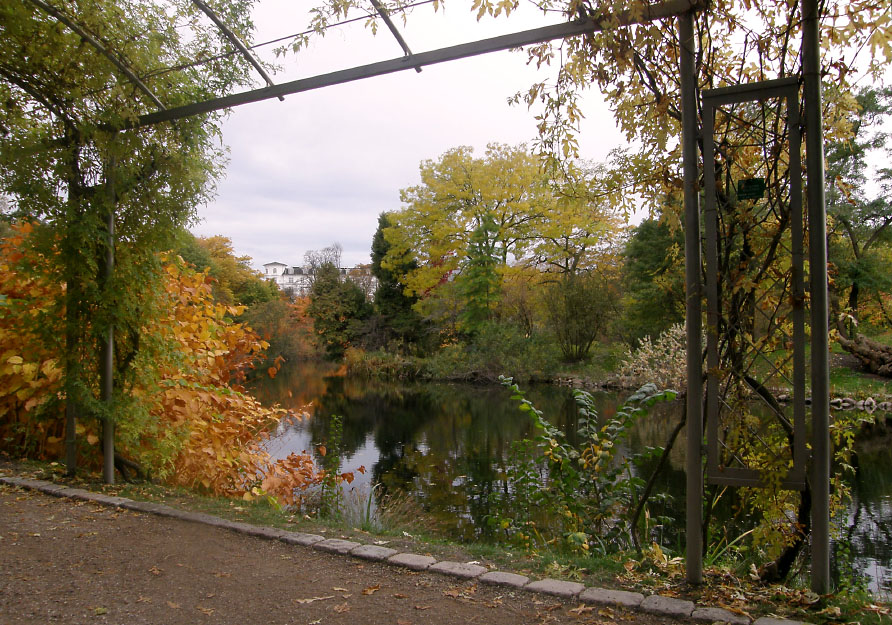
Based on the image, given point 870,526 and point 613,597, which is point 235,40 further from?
point 870,526

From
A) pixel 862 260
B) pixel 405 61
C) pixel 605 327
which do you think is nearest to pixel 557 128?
pixel 405 61

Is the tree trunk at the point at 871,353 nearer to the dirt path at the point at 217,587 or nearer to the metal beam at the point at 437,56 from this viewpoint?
the metal beam at the point at 437,56

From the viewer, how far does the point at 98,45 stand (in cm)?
425

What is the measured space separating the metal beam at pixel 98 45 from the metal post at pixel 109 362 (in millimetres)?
550

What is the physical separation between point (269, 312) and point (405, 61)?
28427mm

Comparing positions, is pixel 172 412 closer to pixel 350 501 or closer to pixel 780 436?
pixel 350 501

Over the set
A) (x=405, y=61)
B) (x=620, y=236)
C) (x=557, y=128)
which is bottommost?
(x=557, y=128)

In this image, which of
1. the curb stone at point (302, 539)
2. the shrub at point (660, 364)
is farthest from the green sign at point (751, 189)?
the shrub at point (660, 364)

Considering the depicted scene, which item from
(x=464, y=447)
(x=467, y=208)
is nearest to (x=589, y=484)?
(x=464, y=447)

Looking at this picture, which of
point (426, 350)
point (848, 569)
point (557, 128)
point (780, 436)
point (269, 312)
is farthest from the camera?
point (269, 312)

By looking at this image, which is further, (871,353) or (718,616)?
(871,353)

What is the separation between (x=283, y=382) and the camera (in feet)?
69.0

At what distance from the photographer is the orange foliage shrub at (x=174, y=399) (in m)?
4.96

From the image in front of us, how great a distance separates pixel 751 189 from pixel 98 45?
4.24m
